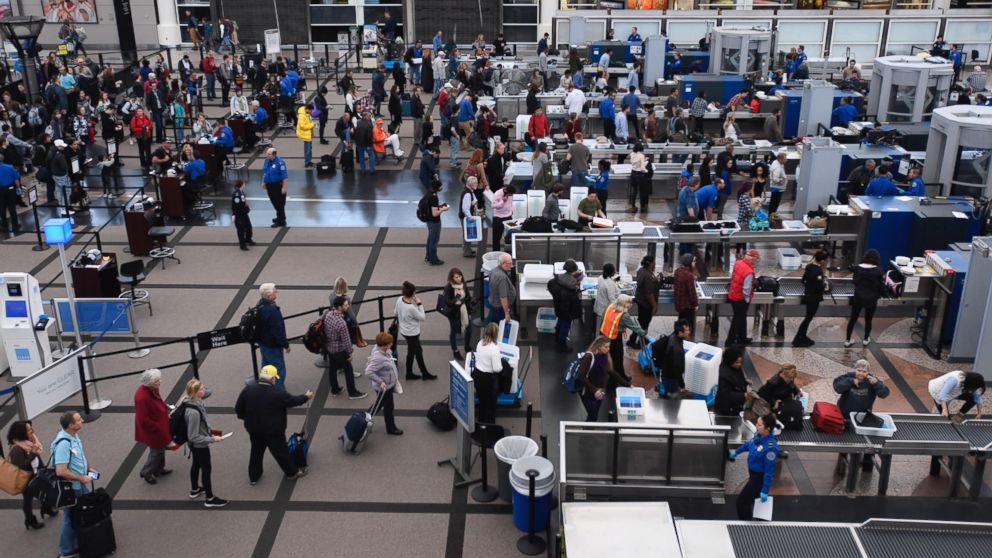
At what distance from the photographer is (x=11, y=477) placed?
8586 mm

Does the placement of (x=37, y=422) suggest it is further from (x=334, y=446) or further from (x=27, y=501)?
(x=334, y=446)

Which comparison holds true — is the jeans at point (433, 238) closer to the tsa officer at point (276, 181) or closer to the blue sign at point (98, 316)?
the tsa officer at point (276, 181)

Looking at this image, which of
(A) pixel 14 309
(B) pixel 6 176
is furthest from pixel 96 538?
(B) pixel 6 176

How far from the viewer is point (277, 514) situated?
9594 mm

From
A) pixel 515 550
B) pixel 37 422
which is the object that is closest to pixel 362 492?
pixel 515 550

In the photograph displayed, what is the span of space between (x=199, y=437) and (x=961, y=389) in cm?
822

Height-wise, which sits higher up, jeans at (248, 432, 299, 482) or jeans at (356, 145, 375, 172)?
jeans at (356, 145, 375, 172)

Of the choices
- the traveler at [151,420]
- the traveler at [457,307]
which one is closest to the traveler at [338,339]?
the traveler at [457,307]

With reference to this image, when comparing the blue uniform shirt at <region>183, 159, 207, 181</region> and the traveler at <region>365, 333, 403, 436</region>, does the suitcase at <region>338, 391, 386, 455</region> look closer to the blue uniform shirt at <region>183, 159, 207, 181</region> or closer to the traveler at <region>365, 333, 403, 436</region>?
the traveler at <region>365, 333, 403, 436</region>

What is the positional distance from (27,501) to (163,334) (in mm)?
4824

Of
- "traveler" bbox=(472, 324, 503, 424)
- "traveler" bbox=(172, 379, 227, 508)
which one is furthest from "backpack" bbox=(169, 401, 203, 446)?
"traveler" bbox=(472, 324, 503, 424)

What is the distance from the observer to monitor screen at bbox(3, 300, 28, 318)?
40.2ft

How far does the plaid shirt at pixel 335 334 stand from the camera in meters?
11.3

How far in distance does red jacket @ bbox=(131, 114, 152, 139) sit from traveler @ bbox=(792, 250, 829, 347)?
16.5m
